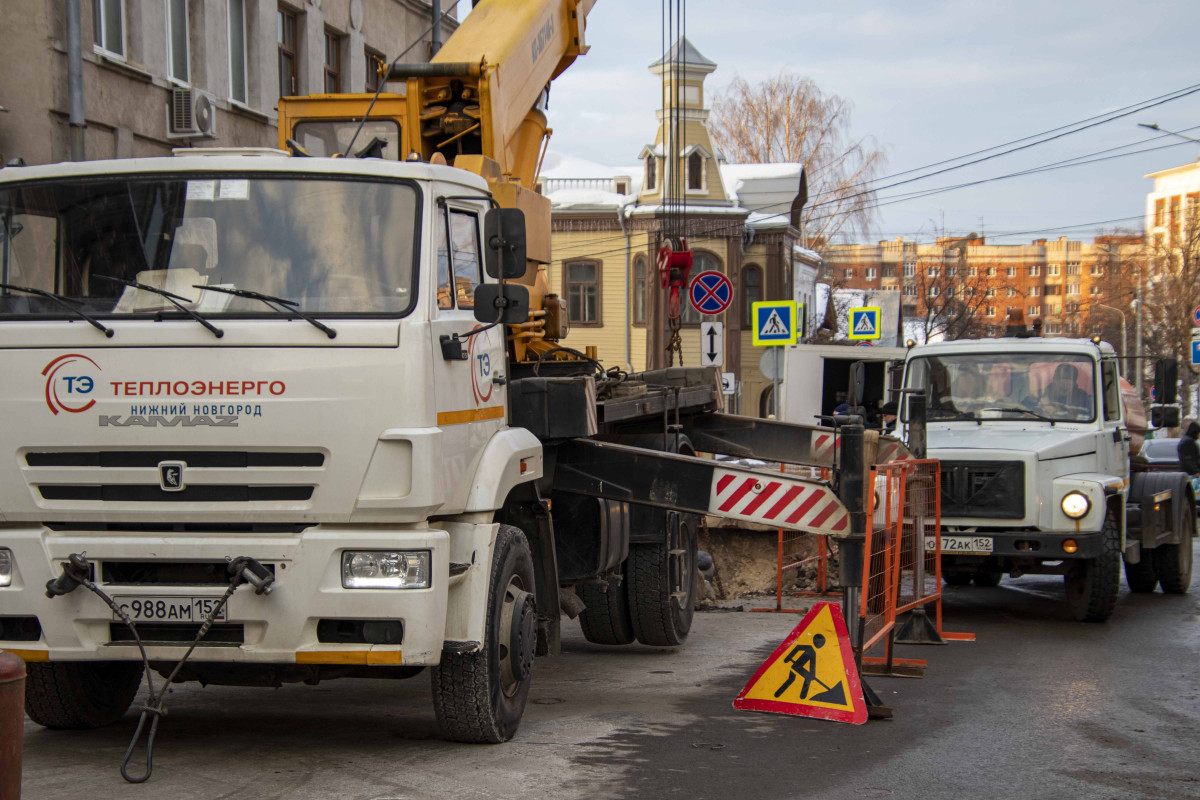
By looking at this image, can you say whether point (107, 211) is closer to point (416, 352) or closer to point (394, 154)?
point (416, 352)

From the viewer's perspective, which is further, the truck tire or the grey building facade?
the grey building facade

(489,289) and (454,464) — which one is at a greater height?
(489,289)

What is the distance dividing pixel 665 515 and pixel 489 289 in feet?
12.1

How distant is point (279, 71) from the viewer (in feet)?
65.6

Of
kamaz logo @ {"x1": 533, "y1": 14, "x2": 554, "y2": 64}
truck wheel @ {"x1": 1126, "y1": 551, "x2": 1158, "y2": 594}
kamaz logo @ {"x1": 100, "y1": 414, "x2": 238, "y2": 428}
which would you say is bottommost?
truck wheel @ {"x1": 1126, "y1": 551, "x2": 1158, "y2": 594}

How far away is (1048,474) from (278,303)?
24.8 feet

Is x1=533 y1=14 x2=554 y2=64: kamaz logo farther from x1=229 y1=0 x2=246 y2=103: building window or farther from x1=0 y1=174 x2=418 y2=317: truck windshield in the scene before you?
x1=229 y1=0 x2=246 y2=103: building window

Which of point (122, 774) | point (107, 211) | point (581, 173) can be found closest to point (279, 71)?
point (107, 211)

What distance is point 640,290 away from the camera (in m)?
47.5

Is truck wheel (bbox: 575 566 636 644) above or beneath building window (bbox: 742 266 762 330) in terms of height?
beneath

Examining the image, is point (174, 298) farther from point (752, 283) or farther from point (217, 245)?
point (752, 283)

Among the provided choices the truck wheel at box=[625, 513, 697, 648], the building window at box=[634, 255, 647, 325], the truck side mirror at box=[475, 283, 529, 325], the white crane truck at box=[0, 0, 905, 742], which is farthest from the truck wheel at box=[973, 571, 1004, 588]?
the building window at box=[634, 255, 647, 325]

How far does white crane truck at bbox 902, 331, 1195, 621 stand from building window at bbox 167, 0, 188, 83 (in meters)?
10.3

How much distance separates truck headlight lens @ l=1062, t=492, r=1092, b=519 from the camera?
1105 centimetres
